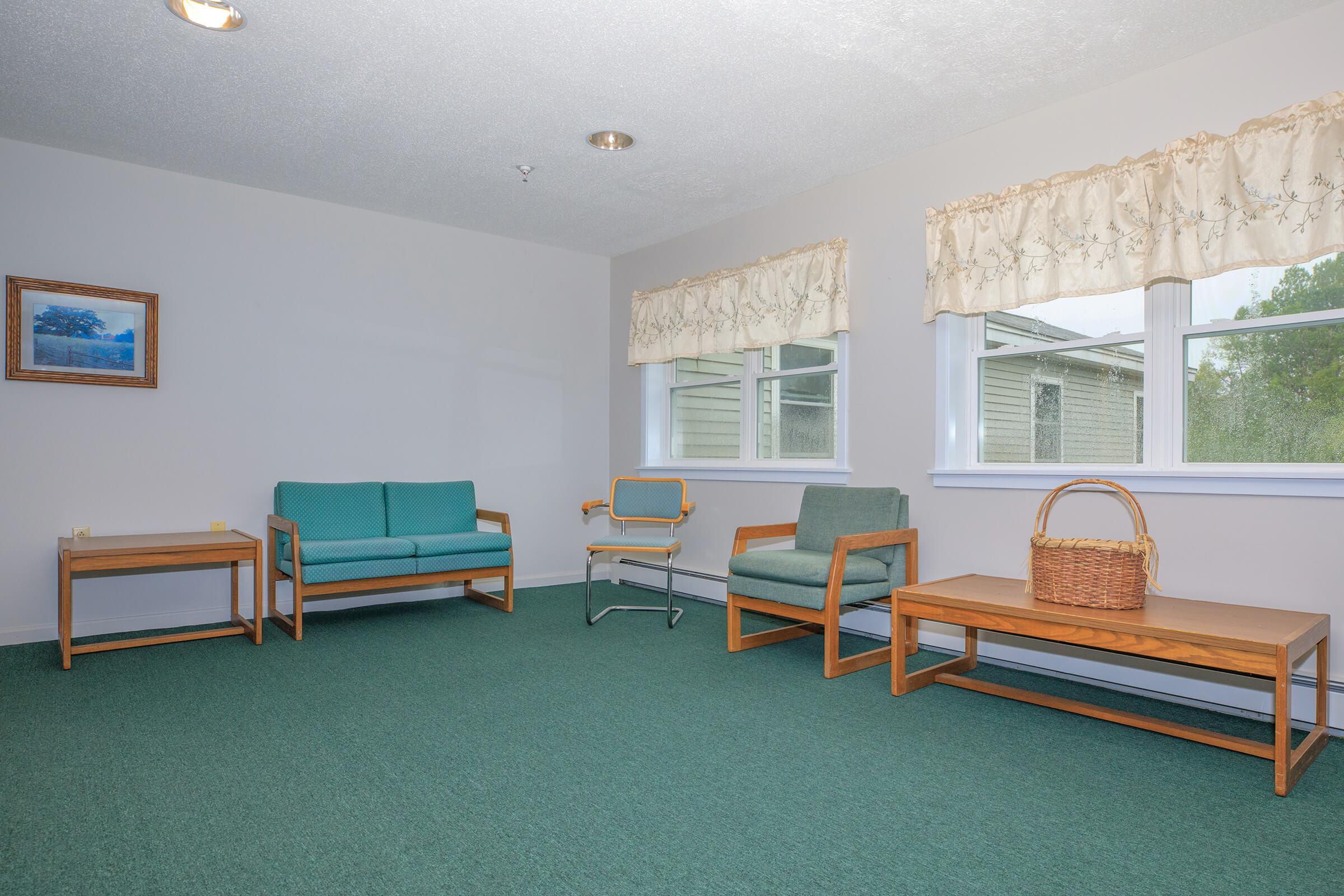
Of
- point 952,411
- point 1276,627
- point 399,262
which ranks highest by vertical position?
point 399,262

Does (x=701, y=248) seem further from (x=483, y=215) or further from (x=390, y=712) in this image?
(x=390, y=712)

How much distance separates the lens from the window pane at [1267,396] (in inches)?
113

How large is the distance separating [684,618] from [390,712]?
6.89ft

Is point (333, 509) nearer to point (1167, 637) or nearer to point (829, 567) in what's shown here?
point (829, 567)

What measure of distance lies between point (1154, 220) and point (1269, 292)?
485 mm

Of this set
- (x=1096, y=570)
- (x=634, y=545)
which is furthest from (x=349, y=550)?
(x=1096, y=570)

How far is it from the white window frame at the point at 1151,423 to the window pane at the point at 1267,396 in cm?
4

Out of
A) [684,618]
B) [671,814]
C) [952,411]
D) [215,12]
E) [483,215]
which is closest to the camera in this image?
[671,814]

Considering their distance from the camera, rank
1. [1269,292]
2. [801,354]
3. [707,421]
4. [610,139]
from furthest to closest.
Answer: [707,421]
[801,354]
[610,139]
[1269,292]

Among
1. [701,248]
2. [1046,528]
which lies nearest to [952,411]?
[1046,528]

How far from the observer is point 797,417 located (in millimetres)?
4973

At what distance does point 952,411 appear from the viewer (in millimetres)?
3955

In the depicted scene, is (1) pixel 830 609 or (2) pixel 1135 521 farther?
(1) pixel 830 609

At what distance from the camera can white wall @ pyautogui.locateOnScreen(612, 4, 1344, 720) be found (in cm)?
284
